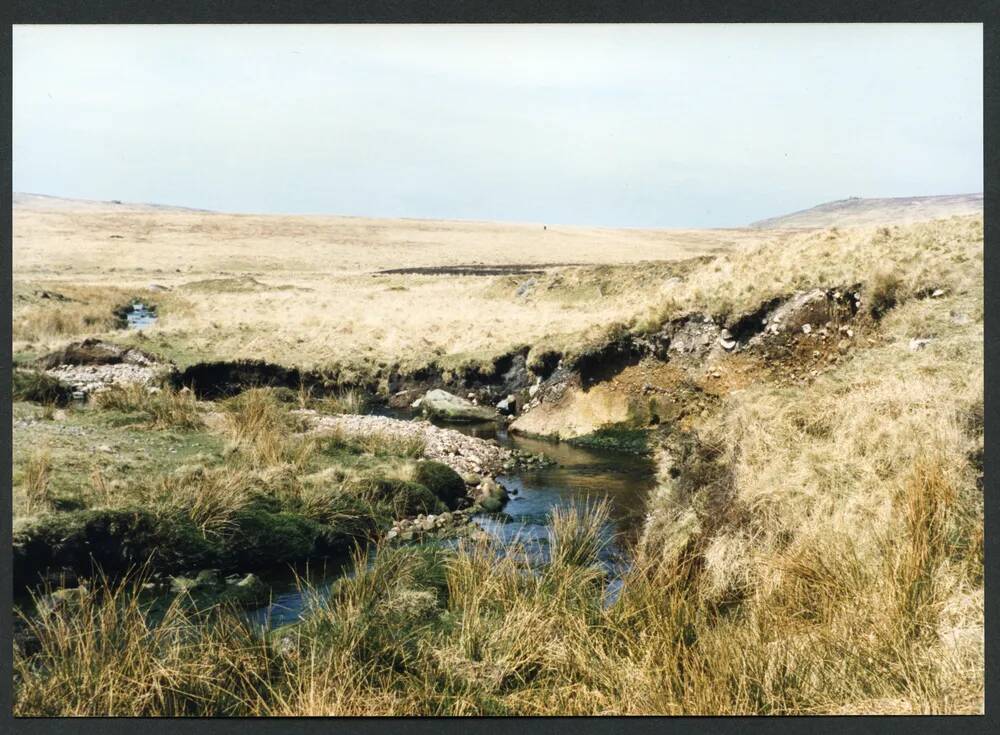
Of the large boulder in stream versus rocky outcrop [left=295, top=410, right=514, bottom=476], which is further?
the large boulder in stream

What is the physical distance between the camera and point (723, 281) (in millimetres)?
8414

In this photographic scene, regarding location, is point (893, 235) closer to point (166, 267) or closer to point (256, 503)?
point (256, 503)

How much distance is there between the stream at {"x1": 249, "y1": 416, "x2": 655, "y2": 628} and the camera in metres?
5.45

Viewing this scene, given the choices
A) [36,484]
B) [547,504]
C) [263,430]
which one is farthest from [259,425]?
[547,504]

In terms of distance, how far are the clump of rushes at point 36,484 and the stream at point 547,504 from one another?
1602mm

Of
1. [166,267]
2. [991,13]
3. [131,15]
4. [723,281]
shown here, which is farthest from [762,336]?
[166,267]

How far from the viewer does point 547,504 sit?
269 inches

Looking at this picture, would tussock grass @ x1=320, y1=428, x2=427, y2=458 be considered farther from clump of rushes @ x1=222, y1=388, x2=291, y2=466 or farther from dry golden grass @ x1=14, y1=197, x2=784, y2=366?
dry golden grass @ x1=14, y1=197, x2=784, y2=366

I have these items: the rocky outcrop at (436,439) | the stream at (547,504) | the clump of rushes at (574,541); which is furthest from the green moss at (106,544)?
the clump of rushes at (574,541)

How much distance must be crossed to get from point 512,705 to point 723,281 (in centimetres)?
542

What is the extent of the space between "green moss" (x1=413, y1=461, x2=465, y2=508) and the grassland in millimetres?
164

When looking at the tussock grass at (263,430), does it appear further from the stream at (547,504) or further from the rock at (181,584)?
the rock at (181,584)

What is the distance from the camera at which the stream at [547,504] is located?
5.45 m

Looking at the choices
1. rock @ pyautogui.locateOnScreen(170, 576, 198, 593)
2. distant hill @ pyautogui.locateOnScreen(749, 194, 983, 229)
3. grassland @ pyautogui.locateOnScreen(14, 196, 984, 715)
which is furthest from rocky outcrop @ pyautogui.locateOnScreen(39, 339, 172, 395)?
distant hill @ pyautogui.locateOnScreen(749, 194, 983, 229)
